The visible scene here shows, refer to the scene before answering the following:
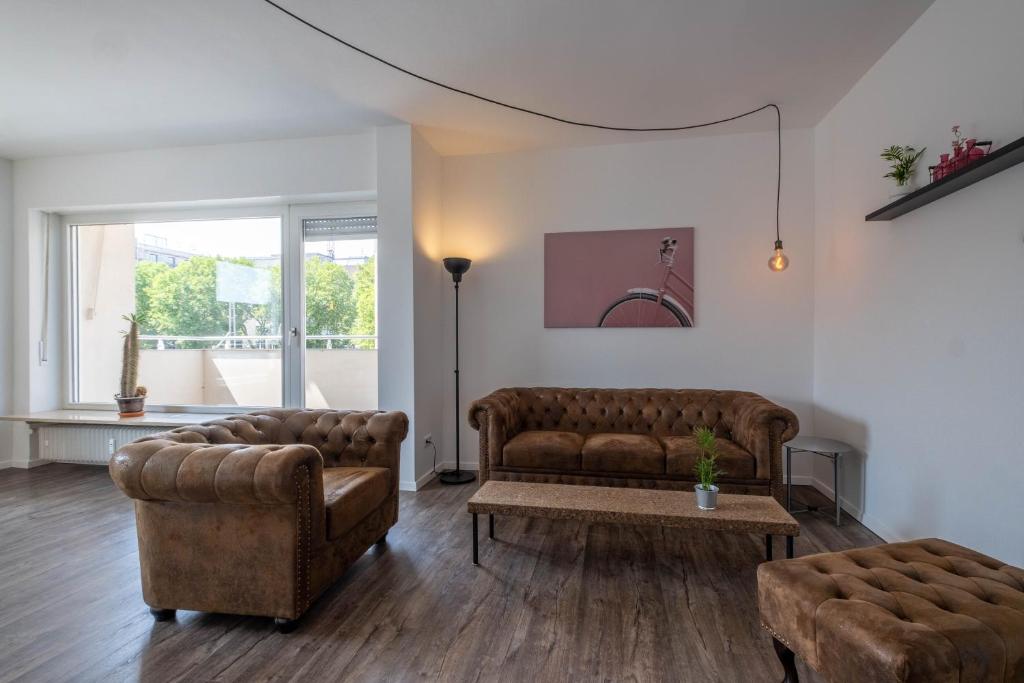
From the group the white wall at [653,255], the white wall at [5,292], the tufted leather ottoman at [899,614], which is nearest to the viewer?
the tufted leather ottoman at [899,614]

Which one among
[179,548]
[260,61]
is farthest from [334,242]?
[179,548]

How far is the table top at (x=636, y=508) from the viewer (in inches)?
86.0

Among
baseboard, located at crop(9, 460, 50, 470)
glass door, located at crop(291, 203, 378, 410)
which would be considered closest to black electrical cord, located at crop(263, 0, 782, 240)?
glass door, located at crop(291, 203, 378, 410)

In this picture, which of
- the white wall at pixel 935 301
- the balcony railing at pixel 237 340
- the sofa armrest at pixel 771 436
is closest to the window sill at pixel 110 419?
the balcony railing at pixel 237 340

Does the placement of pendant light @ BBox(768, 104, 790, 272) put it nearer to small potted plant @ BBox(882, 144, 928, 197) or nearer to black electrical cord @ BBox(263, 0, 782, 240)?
black electrical cord @ BBox(263, 0, 782, 240)

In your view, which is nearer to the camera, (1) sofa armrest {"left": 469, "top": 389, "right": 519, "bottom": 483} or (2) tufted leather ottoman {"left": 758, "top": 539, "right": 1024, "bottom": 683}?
(2) tufted leather ottoman {"left": 758, "top": 539, "right": 1024, "bottom": 683}

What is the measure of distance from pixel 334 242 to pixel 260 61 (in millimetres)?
1659

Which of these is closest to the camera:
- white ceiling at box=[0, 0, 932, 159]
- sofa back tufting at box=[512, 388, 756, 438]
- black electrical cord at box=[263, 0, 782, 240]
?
white ceiling at box=[0, 0, 932, 159]

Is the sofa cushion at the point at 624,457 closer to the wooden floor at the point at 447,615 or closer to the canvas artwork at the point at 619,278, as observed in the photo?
the wooden floor at the point at 447,615

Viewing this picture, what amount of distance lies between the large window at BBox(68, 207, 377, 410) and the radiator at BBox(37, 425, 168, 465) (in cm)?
35

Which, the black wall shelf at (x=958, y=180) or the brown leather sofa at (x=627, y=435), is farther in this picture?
the brown leather sofa at (x=627, y=435)

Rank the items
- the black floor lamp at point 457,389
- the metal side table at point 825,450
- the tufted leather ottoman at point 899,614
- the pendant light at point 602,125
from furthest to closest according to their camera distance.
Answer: the black floor lamp at point 457,389
the metal side table at point 825,450
the pendant light at point 602,125
the tufted leather ottoman at point 899,614

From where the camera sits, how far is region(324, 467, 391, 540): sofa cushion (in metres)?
2.14

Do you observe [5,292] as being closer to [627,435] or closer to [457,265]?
[457,265]
